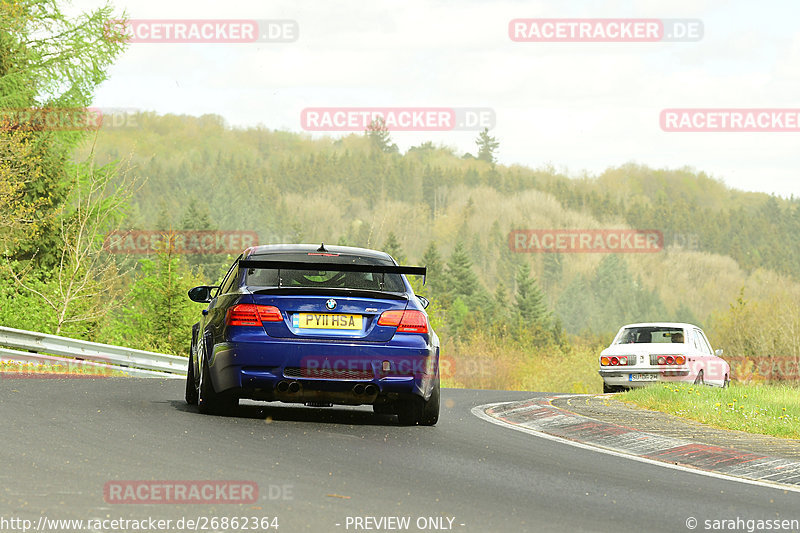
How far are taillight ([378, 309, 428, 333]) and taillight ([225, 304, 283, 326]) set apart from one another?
96 centimetres

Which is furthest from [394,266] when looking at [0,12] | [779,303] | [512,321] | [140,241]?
[512,321]

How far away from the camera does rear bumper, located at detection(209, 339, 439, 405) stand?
9688mm

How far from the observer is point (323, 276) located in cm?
1115

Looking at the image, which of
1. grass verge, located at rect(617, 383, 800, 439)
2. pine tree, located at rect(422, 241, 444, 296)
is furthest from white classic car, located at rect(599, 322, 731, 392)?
pine tree, located at rect(422, 241, 444, 296)

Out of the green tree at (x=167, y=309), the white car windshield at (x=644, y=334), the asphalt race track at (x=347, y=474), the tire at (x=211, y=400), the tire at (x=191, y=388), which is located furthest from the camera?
the green tree at (x=167, y=309)

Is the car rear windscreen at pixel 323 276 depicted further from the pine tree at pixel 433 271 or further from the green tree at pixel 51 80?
the pine tree at pixel 433 271

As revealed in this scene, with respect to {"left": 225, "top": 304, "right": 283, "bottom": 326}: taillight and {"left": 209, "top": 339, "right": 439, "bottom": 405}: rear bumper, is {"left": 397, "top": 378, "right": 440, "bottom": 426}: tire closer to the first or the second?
{"left": 209, "top": 339, "right": 439, "bottom": 405}: rear bumper

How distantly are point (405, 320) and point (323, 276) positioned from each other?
155 cm

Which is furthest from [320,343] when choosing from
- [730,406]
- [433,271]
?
[433,271]

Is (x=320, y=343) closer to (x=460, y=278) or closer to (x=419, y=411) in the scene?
(x=419, y=411)

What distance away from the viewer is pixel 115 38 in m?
37.6

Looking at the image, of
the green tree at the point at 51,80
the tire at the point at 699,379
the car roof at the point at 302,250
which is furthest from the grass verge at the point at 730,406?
the green tree at the point at 51,80

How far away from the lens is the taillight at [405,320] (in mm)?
9844

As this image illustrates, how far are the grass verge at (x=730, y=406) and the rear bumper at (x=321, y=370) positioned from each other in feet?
13.2
